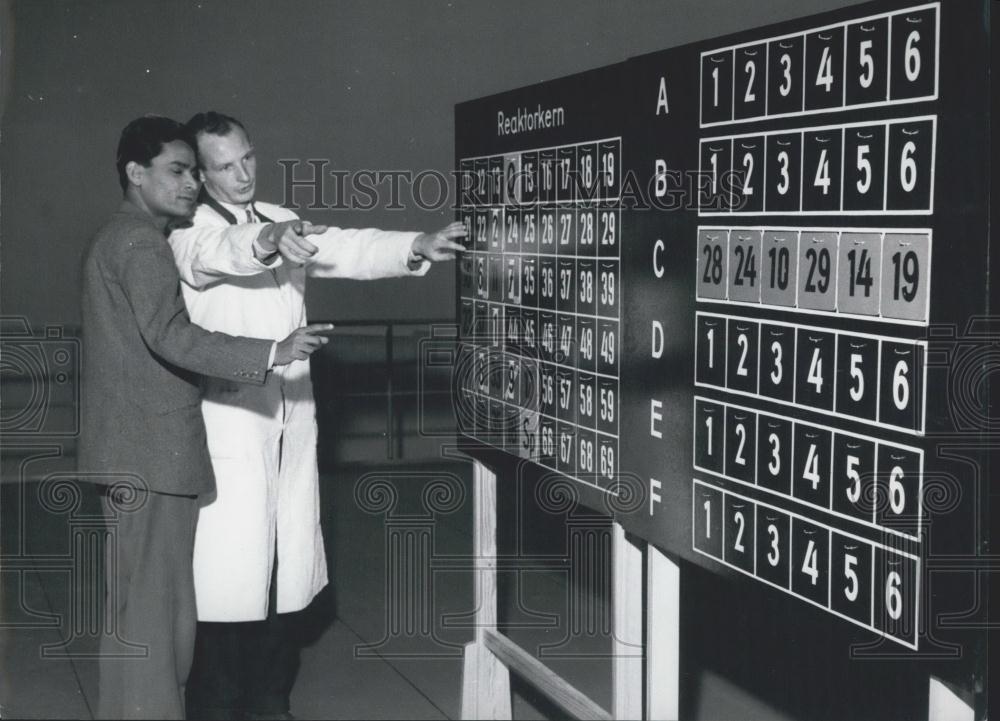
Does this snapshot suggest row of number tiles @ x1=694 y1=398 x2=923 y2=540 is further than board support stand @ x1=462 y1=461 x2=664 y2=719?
No

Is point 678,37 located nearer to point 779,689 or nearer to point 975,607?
point 779,689

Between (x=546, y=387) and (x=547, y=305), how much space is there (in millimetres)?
208

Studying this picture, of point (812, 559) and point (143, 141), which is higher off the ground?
point (143, 141)

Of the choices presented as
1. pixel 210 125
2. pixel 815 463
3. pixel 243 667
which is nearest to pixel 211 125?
pixel 210 125

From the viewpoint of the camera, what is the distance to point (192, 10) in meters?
5.60

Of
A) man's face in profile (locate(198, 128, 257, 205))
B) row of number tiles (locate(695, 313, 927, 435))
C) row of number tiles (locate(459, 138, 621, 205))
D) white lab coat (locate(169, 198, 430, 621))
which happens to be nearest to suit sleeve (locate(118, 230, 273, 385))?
white lab coat (locate(169, 198, 430, 621))

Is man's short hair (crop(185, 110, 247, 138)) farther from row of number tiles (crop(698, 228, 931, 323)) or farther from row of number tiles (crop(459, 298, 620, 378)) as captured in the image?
row of number tiles (crop(698, 228, 931, 323))

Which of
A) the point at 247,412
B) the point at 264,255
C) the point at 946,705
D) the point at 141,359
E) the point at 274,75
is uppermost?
the point at 274,75

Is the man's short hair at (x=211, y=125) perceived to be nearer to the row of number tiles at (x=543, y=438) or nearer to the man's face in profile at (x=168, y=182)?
the man's face in profile at (x=168, y=182)

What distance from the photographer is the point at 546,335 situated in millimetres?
2816

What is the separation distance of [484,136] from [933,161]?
5.24 feet

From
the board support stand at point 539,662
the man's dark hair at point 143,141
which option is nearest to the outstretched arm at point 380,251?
the man's dark hair at point 143,141

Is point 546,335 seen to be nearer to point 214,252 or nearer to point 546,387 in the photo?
point 546,387

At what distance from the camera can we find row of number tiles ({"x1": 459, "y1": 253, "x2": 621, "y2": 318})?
8.38ft
